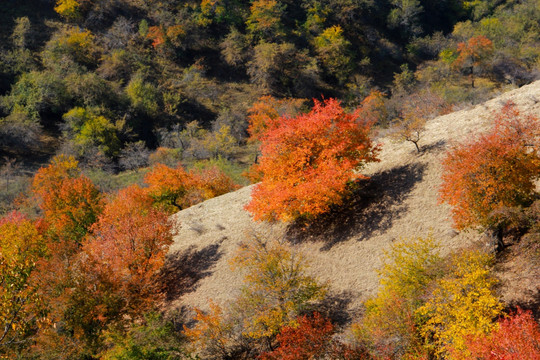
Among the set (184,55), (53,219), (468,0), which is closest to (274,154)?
(53,219)

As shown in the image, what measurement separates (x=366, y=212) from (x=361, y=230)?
152 cm

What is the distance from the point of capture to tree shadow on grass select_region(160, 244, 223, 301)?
2617 centimetres

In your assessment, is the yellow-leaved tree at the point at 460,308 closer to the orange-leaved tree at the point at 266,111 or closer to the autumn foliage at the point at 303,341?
the autumn foliage at the point at 303,341

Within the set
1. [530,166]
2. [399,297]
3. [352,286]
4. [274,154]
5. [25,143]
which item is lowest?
[25,143]

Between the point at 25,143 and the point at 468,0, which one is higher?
the point at 468,0

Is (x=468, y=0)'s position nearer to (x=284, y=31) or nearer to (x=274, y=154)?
(x=284, y=31)

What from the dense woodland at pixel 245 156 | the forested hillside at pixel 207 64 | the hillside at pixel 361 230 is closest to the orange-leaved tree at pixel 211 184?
the dense woodland at pixel 245 156

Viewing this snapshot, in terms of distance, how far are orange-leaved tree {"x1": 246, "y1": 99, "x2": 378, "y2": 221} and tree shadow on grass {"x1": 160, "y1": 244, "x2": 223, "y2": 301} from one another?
5.73 meters

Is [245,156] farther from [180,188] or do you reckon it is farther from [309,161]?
[309,161]

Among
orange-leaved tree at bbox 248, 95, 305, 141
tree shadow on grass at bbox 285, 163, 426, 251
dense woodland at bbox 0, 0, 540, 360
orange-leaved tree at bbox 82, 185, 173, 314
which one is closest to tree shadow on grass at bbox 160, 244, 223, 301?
dense woodland at bbox 0, 0, 540, 360

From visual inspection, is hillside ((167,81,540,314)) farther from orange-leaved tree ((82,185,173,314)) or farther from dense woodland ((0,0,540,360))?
orange-leaved tree ((82,185,173,314))

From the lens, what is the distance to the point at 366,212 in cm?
2416

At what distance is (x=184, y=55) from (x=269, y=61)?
23.3m

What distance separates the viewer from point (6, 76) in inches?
2948
